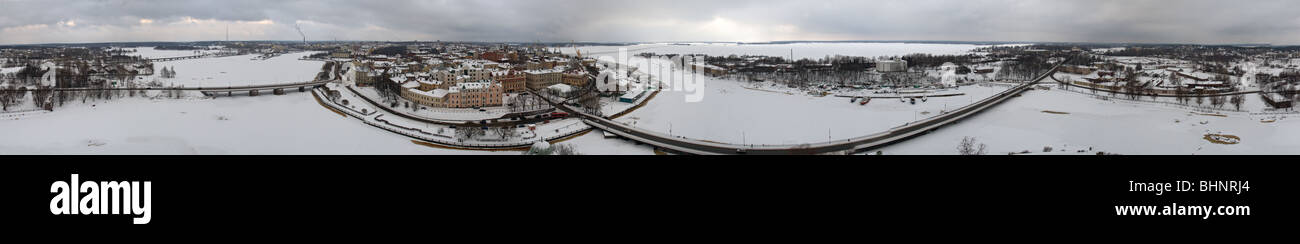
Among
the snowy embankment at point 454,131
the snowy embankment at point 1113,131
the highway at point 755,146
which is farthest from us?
the snowy embankment at point 1113,131

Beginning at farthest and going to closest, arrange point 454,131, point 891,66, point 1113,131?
point 891,66
point 1113,131
point 454,131

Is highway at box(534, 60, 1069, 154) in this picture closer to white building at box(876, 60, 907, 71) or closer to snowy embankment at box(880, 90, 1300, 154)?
snowy embankment at box(880, 90, 1300, 154)

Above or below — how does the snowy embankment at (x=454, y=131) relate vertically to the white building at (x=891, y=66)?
below

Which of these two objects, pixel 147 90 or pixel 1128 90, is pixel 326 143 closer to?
pixel 147 90

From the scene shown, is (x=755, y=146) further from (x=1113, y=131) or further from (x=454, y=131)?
(x=1113, y=131)

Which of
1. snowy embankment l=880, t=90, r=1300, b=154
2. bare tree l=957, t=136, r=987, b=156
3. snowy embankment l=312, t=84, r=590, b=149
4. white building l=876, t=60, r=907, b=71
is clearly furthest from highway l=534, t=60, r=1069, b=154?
white building l=876, t=60, r=907, b=71

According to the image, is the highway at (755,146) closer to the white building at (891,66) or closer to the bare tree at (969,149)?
the bare tree at (969,149)

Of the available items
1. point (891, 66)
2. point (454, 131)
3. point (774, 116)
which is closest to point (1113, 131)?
point (774, 116)

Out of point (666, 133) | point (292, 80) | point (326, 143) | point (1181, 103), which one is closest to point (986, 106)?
point (1181, 103)

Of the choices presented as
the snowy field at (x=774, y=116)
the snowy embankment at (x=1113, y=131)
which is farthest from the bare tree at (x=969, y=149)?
the snowy field at (x=774, y=116)
